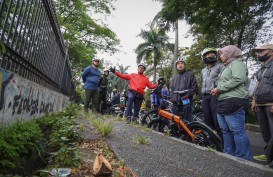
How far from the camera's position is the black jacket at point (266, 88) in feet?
12.4

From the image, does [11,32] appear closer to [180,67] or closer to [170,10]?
[180,67]

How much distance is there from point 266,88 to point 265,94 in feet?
0.33

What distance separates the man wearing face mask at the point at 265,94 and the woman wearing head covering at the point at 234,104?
0.27 meters

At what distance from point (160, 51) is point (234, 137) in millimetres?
36560

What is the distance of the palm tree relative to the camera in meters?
39.5

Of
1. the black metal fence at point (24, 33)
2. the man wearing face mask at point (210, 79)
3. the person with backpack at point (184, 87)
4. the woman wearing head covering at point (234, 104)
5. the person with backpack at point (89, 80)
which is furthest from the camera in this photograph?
the person with backpack at point (89, 80)

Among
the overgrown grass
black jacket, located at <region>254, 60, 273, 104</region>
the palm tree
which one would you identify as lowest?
the overgrown grass

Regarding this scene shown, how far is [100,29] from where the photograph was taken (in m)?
22.0

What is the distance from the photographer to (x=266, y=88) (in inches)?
151

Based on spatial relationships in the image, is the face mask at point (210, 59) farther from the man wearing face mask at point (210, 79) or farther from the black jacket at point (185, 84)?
the black jacket at point (185, 84)

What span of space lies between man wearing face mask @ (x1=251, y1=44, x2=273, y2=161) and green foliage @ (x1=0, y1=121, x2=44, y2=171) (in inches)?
132

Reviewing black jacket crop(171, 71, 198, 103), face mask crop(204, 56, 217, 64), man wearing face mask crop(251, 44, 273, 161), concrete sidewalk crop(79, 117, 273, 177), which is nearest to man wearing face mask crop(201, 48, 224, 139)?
face mask crop(204, 56, 217, 64)

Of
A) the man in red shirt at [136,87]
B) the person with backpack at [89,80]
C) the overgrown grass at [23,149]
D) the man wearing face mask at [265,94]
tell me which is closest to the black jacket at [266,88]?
the man wearing face mask at [265,94]

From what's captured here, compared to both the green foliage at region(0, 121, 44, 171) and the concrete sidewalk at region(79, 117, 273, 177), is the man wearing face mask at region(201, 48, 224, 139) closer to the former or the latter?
the concrete sidewalk at region(79, 117, 273, 177)
